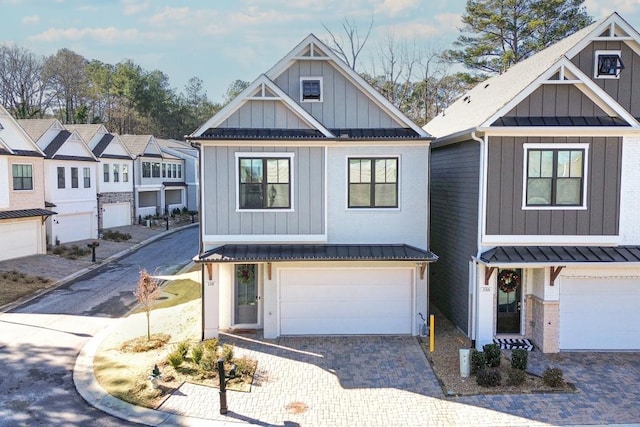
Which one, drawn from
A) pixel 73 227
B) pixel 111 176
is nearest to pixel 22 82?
pixel 111 176

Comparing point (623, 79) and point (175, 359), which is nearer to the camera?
point (175, 359)

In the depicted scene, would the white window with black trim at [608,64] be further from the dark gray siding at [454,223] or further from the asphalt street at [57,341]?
the asphalt street at [57,341]

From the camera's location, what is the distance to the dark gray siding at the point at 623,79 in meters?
13.0

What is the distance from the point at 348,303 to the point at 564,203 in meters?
6.56

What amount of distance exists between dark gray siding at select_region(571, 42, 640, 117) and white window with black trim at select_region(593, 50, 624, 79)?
0.10 metres

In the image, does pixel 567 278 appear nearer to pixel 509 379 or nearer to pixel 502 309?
pixel 502 309

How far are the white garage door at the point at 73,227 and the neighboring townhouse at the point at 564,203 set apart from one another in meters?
26.2

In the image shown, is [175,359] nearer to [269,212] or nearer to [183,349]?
[183,349]

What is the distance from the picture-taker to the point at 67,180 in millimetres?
29516

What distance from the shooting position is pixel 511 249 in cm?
1219

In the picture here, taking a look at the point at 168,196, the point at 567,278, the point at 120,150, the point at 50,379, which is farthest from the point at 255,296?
the point at 168,196

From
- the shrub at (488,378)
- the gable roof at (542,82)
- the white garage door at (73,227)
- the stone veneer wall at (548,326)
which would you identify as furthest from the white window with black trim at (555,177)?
the white garage door at (73,227)

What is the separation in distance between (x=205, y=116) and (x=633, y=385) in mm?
61408

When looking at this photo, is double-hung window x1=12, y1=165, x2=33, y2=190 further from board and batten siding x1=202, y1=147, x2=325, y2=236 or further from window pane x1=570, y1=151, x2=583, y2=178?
window pane x1=570, y1=151, x2=583, y2=178
